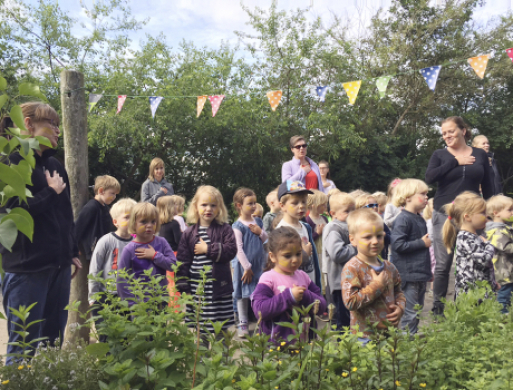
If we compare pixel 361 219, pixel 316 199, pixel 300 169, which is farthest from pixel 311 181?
pixel 361 219

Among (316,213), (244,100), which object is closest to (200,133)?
(244,100)

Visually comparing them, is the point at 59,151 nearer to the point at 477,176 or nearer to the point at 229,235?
the point at 229,235

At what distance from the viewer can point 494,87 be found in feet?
79.2

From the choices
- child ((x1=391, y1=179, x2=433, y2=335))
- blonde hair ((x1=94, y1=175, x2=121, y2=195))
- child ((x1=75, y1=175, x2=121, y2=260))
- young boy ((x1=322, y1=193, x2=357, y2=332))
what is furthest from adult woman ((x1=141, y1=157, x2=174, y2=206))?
child ((x1=391, y1=179, x2=433, y2=335))

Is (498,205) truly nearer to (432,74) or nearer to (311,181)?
(311,181)

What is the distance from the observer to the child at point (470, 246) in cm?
424

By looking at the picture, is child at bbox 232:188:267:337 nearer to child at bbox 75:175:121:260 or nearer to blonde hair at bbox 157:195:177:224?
blonde hair at bbox 157:195:177:224

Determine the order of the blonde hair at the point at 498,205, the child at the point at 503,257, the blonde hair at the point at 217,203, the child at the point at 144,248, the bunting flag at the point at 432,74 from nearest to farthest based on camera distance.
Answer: the child at the point at 144,248 → the child at the point at 503,257 → the blonde hair at the point at 217,203 → the blonde hair at the point at 498,205 → the bunting flag at the point at 432,74

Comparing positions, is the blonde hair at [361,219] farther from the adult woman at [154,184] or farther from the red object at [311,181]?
the adult woman at [154,184]

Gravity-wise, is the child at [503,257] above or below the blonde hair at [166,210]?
below

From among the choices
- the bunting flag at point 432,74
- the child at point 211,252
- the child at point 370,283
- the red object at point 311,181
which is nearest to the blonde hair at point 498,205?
the child at point 370,283

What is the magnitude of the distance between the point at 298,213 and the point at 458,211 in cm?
152

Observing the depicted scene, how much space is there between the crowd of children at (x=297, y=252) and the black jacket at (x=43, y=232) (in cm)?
44

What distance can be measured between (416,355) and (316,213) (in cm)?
382
